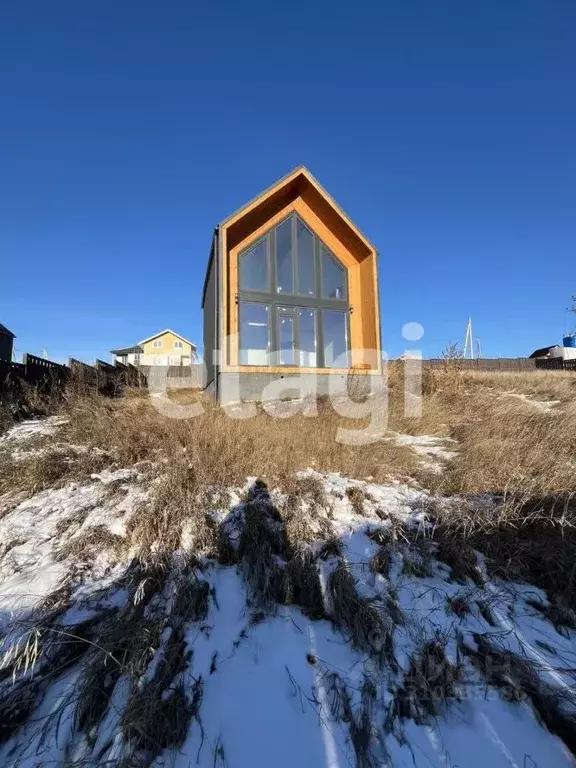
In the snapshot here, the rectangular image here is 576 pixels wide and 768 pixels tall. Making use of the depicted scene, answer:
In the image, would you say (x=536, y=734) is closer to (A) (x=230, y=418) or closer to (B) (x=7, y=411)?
(A) (x=230, y=418)

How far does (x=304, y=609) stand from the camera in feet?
7.70

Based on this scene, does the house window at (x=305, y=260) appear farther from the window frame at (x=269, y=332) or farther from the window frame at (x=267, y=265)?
Answer: the window frame at (x=269, y=332)

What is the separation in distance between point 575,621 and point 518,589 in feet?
1.10

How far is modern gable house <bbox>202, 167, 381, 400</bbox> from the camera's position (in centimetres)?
914

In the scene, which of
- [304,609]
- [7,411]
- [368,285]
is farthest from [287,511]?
[368,285]

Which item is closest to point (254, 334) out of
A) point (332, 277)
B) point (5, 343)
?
point (332, 277)

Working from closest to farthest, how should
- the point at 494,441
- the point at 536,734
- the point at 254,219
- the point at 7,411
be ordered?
1. the point at 536,734
2. the point at 494,441
3. the point at 7,411
4. the point at 254,219

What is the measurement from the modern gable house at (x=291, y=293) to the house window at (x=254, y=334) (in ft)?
0.09

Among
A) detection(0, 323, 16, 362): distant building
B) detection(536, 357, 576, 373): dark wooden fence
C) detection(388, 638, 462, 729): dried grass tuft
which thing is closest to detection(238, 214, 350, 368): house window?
detection(388, 638, 462, 729): dried grass tuft

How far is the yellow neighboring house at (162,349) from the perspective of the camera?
48.1 m

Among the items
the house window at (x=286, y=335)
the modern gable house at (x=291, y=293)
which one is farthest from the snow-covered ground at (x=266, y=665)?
the house window at (x=286, y=335)

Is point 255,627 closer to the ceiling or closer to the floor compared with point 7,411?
closer to the floor

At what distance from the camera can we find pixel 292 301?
10.0 metres

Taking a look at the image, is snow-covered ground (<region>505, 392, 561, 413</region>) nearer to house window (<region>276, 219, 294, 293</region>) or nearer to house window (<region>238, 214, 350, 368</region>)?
house window (<region>238, 214, 350, 368</region>)
